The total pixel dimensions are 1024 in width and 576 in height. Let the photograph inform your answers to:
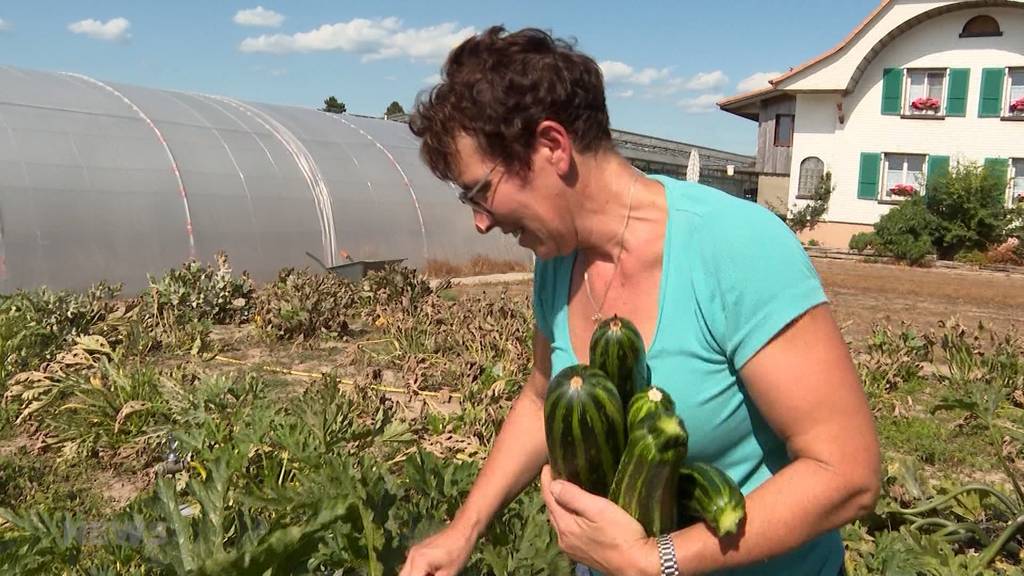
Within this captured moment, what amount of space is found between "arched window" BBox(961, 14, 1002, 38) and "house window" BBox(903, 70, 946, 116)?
127 cm

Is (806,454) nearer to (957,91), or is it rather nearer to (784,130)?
(957,91)

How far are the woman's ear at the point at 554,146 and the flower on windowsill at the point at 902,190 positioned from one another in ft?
89.4

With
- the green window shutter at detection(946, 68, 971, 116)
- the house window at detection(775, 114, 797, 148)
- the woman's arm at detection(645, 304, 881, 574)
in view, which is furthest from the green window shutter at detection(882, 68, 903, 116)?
the woman's arm at detection(645, 304, 881, 574)

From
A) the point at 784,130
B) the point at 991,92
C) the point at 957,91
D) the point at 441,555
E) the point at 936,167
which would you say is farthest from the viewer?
the point at 784,130

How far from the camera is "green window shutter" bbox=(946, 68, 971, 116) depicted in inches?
1022

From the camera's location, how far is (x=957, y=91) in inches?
1029

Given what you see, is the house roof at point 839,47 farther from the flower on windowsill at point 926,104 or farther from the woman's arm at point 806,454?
the woman's arm at point 806,454

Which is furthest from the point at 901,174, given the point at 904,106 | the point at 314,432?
the point at 314,432

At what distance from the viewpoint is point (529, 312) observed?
335 inches

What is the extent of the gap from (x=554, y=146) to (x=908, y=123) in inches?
1116

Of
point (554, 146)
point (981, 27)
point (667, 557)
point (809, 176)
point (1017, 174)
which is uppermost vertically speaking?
point (981, 27)

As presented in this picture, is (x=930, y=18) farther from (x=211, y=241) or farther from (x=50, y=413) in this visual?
(x=50, y=413)

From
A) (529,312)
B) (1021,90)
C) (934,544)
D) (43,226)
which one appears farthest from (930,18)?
(934,544)

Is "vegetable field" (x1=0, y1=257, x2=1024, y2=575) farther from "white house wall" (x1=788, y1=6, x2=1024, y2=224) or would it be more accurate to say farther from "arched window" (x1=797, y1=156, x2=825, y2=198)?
"arched window" (x1=797, y1=156, x2=825, y2=198)
